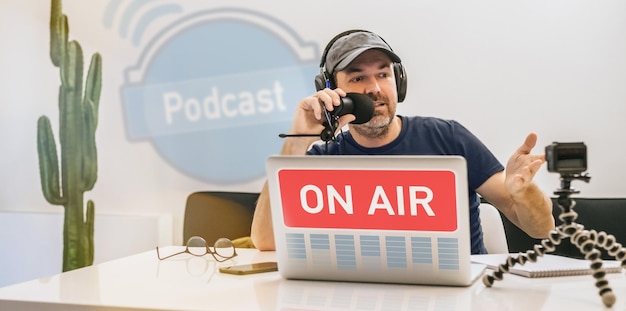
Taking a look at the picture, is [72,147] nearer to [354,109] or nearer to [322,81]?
[322,81]

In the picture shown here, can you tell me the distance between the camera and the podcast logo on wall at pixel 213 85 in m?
3.55

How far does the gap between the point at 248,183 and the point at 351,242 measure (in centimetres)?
232

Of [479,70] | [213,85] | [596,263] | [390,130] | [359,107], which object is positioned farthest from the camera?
[213,85]

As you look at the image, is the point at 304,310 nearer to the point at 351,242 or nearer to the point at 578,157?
the point at 351,242

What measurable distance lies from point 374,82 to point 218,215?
132cm

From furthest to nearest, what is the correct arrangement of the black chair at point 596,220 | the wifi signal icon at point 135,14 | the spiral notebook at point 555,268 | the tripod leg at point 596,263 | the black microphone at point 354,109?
the wifi signal icon at point 135,14 < the black chair at point 596,220 < the black microphone at point 354,109 < the spiral notebook at point 555,268 < the tripod leg at point 596,263

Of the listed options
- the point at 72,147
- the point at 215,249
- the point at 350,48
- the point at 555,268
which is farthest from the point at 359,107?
the point at 72,147

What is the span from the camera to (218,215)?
3477 mm

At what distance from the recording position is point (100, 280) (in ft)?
4.67

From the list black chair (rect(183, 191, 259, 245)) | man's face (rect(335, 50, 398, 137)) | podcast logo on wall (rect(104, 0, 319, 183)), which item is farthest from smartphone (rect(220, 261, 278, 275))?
podcast logo on wall (rect(104, 0, 319, 183))

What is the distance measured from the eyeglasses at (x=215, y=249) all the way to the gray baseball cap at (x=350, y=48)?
75 cm

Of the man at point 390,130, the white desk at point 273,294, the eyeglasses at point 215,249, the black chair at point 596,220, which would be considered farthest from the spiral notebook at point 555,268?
the black chair at point 596,220

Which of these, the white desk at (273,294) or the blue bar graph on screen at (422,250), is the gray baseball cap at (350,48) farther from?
the blue bar graph on screen at (422,250)

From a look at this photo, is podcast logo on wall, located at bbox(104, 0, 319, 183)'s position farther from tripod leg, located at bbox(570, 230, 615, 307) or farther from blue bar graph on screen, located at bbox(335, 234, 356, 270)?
tripod leg, located at bbox(570, 230, 615, 307)
